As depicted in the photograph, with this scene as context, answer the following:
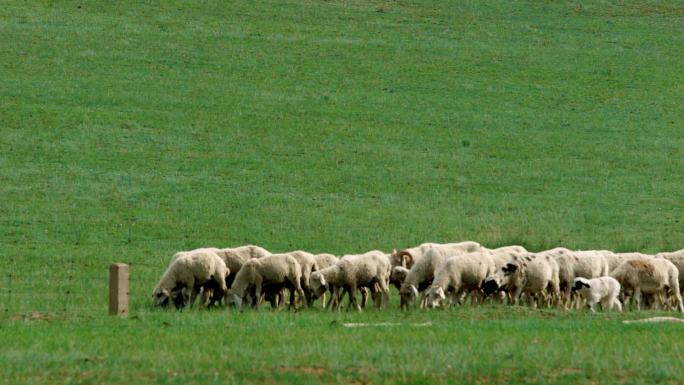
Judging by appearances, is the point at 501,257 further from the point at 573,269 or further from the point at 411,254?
the point at 411,254

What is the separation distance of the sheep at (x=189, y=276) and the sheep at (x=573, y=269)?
6870 mm

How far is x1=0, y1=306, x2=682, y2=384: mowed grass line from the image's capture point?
15922 millimetres

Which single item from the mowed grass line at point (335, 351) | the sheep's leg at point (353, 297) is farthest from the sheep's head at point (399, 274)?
the mowed grass line at point (335, 351)

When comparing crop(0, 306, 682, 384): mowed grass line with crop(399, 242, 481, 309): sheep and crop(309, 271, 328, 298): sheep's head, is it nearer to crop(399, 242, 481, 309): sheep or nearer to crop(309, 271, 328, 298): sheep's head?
crop(309, 271, 328, 298): sheep's head

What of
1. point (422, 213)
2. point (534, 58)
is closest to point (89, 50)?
point (534, 58)

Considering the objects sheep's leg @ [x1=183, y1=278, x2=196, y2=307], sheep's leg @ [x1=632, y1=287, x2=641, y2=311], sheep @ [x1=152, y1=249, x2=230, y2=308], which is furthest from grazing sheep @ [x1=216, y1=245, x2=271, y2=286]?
sheep's leg @ [x1=632, y1=287, x2=641, y2=311]

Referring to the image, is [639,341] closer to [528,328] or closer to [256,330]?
[528,328]

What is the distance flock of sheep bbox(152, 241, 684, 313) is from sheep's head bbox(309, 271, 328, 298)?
19mm

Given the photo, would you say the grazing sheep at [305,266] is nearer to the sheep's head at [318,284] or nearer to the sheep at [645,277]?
the sheep's head at [318,284]

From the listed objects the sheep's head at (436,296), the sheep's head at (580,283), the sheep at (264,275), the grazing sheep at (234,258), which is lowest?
the sheep's head at (436,296)

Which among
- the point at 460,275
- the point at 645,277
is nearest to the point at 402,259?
the point at 460,275

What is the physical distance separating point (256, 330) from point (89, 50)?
43156mm

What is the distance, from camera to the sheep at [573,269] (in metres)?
28.1

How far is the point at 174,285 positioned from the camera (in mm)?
26672
